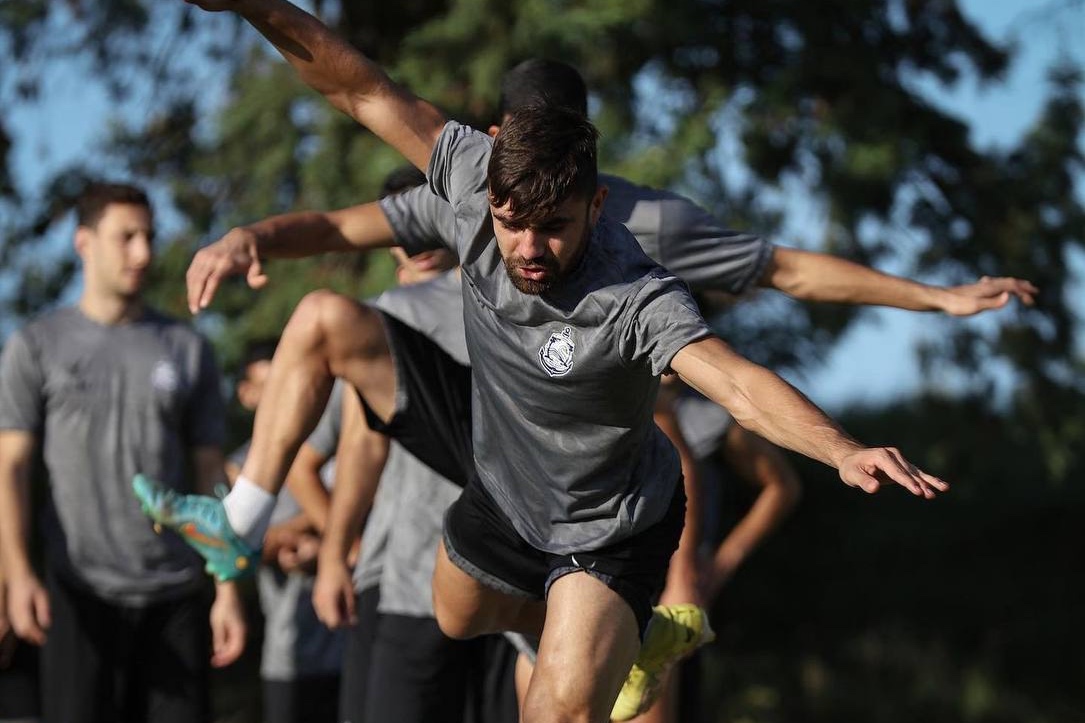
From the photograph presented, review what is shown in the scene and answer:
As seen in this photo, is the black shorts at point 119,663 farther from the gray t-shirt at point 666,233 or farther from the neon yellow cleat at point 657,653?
the gray t-shirt at point 666,233

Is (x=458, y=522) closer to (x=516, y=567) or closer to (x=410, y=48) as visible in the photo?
(x=516, y=567)

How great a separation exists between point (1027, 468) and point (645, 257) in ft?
37.9

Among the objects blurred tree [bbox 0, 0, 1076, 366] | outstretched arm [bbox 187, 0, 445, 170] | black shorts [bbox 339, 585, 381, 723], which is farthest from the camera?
blurred tree [bbox 0, 0, 1076, 366]

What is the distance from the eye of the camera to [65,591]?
6.04 meters

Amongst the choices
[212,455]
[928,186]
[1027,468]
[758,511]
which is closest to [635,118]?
[928,186]

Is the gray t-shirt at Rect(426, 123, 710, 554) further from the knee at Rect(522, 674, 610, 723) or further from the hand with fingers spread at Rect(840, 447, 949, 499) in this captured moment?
the hand with fingers spread at Rect(840, 447, 949, 499)

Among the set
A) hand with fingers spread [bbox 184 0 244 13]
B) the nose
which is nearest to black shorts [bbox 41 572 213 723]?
hand with fingers spread [bbox 184 0 244 13]

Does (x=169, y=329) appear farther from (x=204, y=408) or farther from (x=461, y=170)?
(x=461, y=170)

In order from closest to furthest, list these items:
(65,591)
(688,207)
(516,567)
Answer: (516,567) → (688,207) → (65,591)

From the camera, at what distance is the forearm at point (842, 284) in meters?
5.05

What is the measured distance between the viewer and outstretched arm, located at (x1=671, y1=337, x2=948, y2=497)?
3143 millimetres

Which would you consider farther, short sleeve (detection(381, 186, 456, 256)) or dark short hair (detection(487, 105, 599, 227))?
short sleeve (detection(381, 186, 456, 256))

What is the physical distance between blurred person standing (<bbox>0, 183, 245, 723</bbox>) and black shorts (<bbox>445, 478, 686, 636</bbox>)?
176 centimetres

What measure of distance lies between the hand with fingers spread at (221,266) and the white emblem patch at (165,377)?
5.84ft
